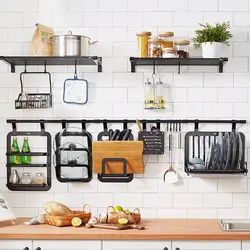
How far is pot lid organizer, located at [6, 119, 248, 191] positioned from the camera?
4113 millimetres

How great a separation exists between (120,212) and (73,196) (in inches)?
21.1

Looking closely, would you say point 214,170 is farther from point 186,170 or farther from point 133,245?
point 133,245

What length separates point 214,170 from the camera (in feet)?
13.2

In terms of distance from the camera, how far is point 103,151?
13.5 ft

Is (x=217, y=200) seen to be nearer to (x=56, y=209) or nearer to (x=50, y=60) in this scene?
(x=56, y=209)

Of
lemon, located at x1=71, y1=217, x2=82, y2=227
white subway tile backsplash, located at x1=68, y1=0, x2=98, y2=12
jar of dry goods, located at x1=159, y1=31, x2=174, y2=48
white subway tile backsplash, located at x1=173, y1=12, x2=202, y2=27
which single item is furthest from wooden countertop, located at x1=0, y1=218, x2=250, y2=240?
white subway tile backsplash, located at x1=68, y1=0, x2=98, y2=12

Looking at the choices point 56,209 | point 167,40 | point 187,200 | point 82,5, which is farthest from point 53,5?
point 187,200

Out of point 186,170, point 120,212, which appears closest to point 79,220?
point 120,212

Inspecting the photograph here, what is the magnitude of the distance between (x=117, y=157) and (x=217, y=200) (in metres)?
0.81

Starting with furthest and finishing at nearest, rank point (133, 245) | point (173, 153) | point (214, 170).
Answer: point (173, 153), point (214, 170), point (133, 245)

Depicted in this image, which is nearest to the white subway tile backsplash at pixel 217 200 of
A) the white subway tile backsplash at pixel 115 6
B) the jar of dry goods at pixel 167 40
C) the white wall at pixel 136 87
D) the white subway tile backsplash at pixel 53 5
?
the white wall at pixel 136 87

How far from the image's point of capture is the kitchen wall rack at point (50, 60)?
403 cm

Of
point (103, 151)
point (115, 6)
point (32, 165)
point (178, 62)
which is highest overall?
point (115, 6)

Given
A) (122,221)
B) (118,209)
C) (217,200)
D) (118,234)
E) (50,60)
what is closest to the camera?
(118,234)
